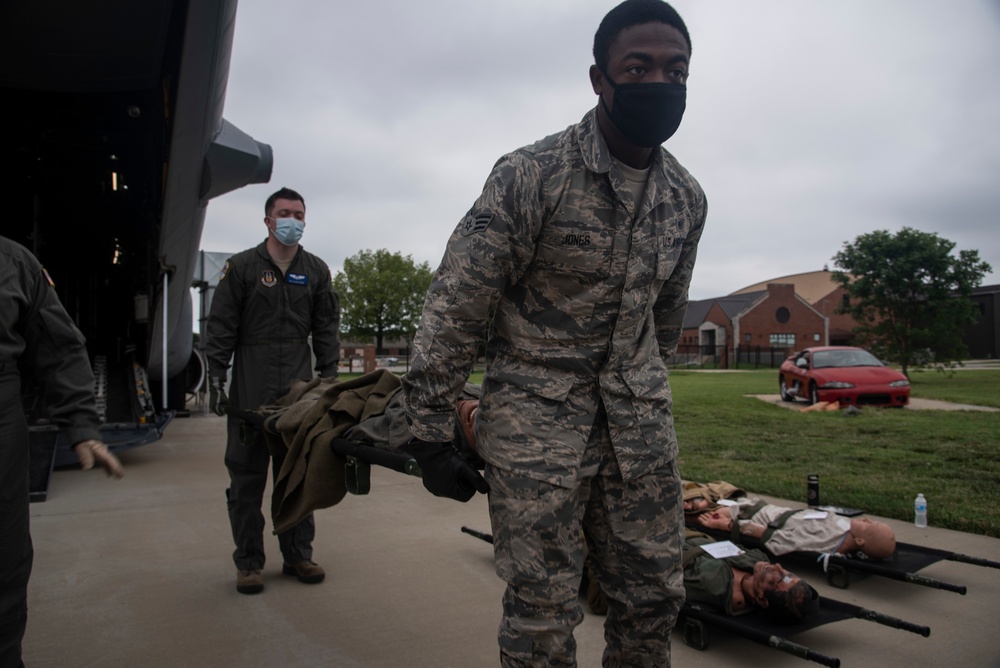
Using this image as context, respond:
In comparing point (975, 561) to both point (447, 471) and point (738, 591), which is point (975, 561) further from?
point (447, 471)

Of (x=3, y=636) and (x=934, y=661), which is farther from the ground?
(x=3, y=636)

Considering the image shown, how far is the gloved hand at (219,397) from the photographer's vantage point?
4035 millimetres

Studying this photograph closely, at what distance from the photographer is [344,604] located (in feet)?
11.6

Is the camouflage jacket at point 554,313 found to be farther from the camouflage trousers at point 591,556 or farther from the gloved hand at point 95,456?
the gloved hand at point 95,456

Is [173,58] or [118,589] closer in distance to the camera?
[118,589]

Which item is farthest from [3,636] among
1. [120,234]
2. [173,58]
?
[120,234]

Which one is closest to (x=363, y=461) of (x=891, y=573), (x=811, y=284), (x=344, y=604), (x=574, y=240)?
(x=344, y=604)

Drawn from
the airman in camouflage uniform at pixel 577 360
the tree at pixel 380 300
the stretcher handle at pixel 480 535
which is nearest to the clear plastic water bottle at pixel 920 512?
the stretcher handle at pixel 480 535

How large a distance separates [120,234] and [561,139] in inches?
358

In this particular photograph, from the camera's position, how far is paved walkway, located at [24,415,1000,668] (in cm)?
292

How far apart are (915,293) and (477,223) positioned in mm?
20906

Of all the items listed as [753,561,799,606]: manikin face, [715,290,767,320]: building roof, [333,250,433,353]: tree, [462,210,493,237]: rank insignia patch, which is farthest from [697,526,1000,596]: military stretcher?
[715,290,767,320]: building roof

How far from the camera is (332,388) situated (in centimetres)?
338

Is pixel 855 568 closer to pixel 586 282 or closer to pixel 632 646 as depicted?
pixel 632 646
